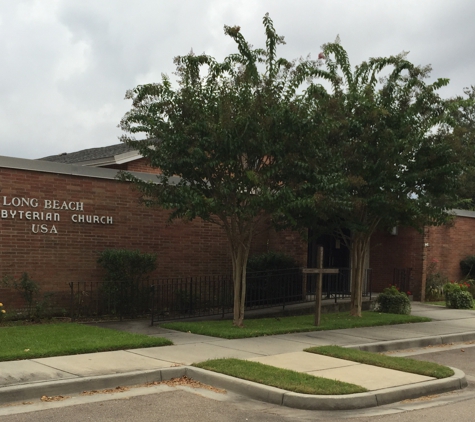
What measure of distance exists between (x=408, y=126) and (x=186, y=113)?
203 inches

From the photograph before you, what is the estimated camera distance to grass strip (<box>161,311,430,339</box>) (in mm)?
12234

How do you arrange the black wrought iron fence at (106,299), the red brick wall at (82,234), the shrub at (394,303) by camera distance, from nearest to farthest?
the red brick wall at (82,234), the black wrought iron fence at (106,299), the shrub at (394,303)

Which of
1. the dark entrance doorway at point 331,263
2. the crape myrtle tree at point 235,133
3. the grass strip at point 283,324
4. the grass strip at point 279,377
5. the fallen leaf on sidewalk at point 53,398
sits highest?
the crape myrtle tree at point 235,133

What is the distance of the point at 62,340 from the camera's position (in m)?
10.5

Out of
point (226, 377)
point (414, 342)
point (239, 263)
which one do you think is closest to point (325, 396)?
point (226, 377)

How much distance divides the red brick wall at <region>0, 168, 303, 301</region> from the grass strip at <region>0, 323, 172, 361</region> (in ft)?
5.97

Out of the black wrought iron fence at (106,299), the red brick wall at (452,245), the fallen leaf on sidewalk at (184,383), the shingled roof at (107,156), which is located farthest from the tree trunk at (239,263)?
the red brick wall at (452,245)

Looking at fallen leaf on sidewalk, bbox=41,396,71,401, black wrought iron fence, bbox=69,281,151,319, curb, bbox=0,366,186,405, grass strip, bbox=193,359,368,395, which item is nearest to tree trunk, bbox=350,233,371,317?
black wrought iron fence, bbox=69,281,151,319

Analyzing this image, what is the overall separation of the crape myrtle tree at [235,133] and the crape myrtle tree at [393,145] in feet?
4.48

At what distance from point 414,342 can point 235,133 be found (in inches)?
211

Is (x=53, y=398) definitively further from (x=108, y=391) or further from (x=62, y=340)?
(x=62, y=340)

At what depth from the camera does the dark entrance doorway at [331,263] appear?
717 inches

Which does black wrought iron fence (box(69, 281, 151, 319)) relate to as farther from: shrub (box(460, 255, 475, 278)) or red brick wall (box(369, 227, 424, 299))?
shrub (box(460, 255, 475, 278))

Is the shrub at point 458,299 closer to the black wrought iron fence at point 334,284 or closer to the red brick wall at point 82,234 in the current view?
the black wrought iron fence at point 334,284
